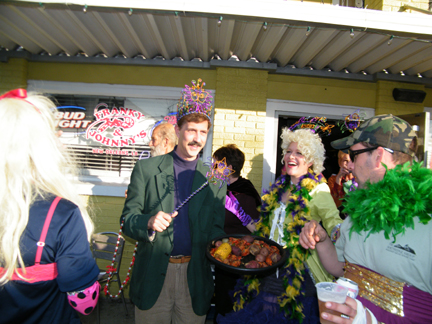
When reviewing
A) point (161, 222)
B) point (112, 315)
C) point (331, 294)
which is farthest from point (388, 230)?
point (112, 315)

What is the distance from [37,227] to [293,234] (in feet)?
6.44

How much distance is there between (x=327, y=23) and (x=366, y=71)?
6.57 ft

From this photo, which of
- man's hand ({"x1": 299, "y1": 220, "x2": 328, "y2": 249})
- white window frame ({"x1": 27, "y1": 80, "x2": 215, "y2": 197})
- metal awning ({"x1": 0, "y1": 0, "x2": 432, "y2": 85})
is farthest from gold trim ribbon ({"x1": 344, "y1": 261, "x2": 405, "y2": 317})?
white window frame ({"x1": 27, "y1": 80, "x2": 215, "y2": 197})

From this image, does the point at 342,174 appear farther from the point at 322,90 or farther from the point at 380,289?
the point at 380,289

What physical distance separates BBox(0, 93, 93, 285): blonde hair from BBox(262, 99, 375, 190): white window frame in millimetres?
3724

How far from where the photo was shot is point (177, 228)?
2158mm

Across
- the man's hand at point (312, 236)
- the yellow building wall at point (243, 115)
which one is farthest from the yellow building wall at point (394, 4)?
the man's hand at point (312, 236)

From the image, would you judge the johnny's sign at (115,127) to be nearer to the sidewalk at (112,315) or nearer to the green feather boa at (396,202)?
the sidewalk at (112,315)

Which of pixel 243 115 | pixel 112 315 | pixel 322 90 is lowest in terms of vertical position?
pixel 112 315

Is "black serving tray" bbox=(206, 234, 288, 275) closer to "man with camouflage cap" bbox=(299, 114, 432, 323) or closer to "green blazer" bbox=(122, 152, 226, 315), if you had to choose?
"green blazer" bbox=(122, 152, 226, 315)

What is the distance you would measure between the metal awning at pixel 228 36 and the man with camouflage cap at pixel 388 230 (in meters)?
2.14

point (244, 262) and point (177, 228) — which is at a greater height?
point (177, 228)

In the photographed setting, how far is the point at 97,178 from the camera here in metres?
4.79

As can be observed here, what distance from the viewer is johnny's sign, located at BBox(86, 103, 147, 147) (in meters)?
4.83
